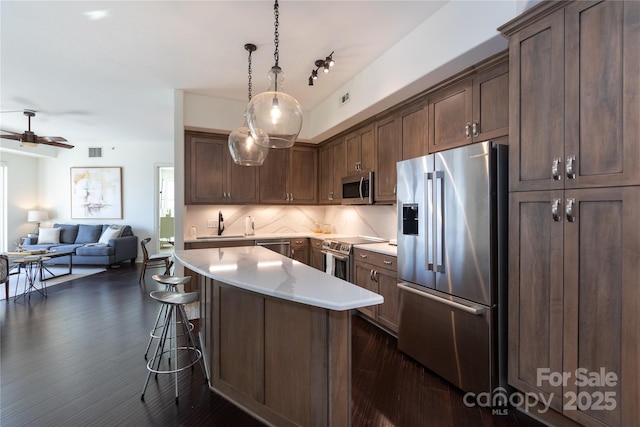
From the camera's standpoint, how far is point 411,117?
10.6ft

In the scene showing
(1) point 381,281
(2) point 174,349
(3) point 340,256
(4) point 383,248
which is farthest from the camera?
(3) point 340,256

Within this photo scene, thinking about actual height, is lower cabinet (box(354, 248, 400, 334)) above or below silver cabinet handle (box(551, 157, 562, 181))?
below

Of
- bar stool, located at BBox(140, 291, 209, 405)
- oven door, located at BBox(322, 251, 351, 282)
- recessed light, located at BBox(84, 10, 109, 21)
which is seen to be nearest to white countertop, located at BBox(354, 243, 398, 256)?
oven door, located at BBox(322, 251, 351, 282)

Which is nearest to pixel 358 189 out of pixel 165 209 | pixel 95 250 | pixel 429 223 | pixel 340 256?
pixel 340 256

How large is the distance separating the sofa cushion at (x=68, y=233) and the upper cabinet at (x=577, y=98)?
889 cm

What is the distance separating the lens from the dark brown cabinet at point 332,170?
4723 mm

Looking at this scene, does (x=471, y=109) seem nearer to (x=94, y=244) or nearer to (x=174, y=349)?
(x=174, y=349)

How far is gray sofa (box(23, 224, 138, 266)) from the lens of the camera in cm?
667

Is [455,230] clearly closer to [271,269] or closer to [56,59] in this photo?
[271,269]

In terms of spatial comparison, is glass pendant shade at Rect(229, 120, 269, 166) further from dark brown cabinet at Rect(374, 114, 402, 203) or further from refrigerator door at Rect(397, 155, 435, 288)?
dark brown cabinet at Rect(374, 114, 402, 203)

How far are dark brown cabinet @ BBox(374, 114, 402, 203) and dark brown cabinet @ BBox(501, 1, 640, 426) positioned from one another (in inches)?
60.7

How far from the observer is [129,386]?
2348mm

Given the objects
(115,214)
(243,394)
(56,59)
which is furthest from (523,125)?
(115,214)

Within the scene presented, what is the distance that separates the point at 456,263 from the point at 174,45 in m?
3.27
